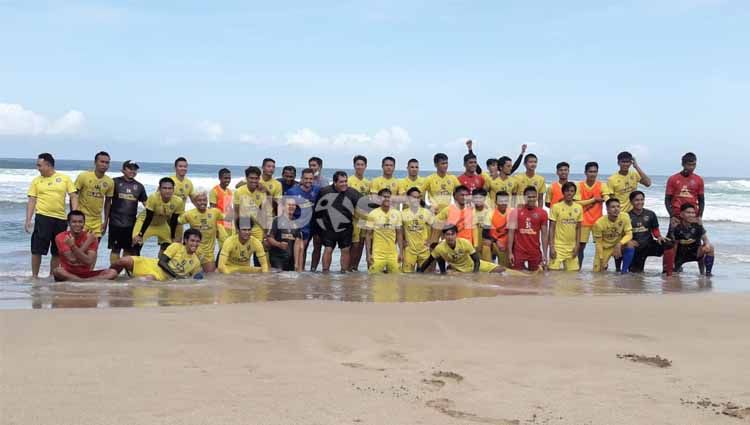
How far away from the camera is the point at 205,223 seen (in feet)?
27.5

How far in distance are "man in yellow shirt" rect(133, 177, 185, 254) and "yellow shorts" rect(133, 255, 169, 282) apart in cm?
66

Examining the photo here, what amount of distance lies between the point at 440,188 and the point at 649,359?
5.60m

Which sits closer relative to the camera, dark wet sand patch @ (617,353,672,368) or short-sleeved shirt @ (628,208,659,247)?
dark wet sand patch @ (617,353,672,368)

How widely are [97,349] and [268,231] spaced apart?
490 centimetres

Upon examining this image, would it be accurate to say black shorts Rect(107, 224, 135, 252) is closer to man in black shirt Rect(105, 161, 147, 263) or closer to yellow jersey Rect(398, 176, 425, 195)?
man in black shirt Rect(105, 161, 147, 263)

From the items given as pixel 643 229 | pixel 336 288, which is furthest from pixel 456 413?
pixel 643 229

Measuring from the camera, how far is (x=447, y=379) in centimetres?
367

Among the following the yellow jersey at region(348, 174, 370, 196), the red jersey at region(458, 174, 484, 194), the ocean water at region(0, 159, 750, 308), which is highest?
the red jersey at region(458, 174, 484, 194)

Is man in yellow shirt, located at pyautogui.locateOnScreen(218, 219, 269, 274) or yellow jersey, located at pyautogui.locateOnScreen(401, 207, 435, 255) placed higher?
yellow jersey, located at pyautogui.locateOnScreen(401, 207, 435, 255)

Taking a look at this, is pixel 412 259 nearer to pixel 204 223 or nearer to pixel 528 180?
pixel 528 180

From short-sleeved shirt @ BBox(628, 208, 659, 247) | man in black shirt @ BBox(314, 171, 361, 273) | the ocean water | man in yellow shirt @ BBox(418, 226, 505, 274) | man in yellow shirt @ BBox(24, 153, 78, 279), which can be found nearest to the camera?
the ocean water

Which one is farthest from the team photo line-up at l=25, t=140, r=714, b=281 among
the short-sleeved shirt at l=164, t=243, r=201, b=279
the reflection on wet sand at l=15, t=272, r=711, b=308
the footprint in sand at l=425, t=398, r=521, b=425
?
the footprint in sand at l=425, t=398, r=521, b=425

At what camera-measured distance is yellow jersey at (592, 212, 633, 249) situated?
9055mm

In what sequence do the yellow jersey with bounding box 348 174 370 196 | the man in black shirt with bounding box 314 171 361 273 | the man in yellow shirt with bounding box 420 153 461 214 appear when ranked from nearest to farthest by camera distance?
1. the man in black shirt with bounding box 314 171 361 273
2. the yellow jersey with bounding box 348 174 370 196
3. the man in yellow shirt with bounding box 420 153 461 214
